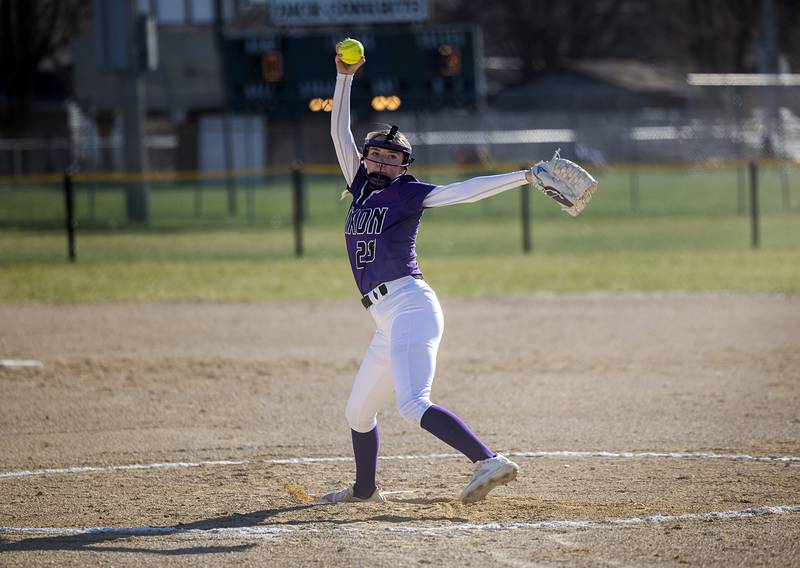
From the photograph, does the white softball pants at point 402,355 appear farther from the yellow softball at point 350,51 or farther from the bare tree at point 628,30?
the bare tree at point 628,30

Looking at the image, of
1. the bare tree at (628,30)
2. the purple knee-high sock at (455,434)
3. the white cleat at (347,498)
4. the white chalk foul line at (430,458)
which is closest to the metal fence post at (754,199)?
the white chalk foul line at (430,458)

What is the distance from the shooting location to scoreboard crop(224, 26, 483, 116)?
88.0 ft

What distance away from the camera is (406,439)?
7797 millimetres

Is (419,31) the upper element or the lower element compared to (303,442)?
upper

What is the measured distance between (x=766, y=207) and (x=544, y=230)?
5.86 m

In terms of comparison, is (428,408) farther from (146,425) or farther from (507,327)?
(507,327)

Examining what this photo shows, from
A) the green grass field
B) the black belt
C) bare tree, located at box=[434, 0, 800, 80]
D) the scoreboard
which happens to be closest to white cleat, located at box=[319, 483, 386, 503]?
the black belt

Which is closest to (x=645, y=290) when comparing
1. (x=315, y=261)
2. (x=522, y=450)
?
(x=315, y=261)

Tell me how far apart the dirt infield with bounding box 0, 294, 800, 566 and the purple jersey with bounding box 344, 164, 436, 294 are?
1210 millimetres

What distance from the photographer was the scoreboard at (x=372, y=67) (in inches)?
1056

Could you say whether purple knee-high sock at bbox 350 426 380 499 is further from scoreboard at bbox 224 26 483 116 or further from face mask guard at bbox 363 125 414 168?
scoreboard at bbox 224 26 483 116

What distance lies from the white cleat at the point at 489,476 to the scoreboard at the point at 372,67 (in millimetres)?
21667

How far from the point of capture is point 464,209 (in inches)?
1165

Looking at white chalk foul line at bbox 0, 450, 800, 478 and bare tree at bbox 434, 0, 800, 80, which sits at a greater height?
bare tree at bbox 434, 0, 800, 80
